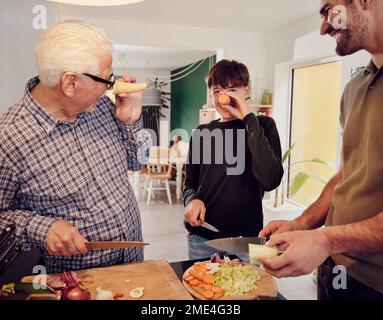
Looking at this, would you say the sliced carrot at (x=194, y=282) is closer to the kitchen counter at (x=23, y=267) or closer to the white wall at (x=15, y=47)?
the kitchen counter at (x=23, y=267)

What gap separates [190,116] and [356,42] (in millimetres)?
4278

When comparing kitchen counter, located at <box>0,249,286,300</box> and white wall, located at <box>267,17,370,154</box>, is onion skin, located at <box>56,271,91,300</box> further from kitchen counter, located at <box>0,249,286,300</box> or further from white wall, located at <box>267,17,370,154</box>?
white wall, located at <box>267,17,370,154</box>

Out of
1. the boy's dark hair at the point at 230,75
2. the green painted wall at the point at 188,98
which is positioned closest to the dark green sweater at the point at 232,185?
the boy's dark hair at the point at 230,75

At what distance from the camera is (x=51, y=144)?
662 mm

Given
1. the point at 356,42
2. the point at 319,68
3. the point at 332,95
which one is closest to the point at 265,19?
the point at 319,68

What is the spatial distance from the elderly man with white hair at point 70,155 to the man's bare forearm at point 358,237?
0.41 meters

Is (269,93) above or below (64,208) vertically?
above

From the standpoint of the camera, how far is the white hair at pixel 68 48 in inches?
23.4

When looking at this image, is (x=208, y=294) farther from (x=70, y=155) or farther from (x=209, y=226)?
(x=70, y=155)

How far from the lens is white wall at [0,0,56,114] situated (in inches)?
31.6

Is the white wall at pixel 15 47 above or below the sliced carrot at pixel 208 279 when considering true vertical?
above

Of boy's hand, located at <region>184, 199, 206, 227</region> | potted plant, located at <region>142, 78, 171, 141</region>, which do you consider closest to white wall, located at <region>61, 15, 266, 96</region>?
boy's hand, located at <region>184, 199, 206, 227</region>
